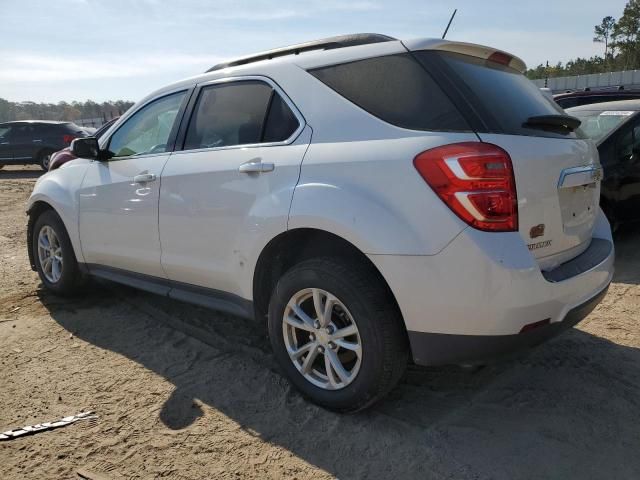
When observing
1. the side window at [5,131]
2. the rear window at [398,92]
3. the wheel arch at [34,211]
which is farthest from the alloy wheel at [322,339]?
the side window at [5,131]

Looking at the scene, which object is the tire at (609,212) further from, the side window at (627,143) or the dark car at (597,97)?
the dark car at (597,97)

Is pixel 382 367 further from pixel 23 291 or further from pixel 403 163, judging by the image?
pixel 23 291

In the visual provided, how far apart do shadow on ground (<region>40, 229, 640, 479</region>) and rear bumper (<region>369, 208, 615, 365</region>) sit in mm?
441

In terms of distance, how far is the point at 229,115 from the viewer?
10.9 feet

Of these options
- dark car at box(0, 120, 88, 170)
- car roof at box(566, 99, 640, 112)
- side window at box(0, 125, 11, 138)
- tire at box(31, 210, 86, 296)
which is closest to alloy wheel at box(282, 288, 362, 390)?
tire at box(31, 210, 86, 296)

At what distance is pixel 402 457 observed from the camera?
243cm

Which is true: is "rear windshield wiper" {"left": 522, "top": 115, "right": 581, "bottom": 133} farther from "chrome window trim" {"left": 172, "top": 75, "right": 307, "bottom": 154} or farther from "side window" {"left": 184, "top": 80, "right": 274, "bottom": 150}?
"side window" {"left": 184, "top": 80, "right": 274, "bottom": 150}

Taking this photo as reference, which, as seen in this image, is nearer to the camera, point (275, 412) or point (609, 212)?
point (275, 412)

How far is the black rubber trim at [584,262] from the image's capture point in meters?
2.47

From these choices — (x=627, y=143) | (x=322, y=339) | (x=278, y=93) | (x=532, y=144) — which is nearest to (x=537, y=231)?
(x=532, y=144)

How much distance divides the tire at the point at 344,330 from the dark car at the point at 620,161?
3791 mm

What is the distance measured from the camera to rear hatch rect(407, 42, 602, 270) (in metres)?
2.39

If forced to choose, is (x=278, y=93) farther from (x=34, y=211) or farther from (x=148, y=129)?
(x=34, y=211)

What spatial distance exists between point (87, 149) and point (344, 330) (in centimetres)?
267
